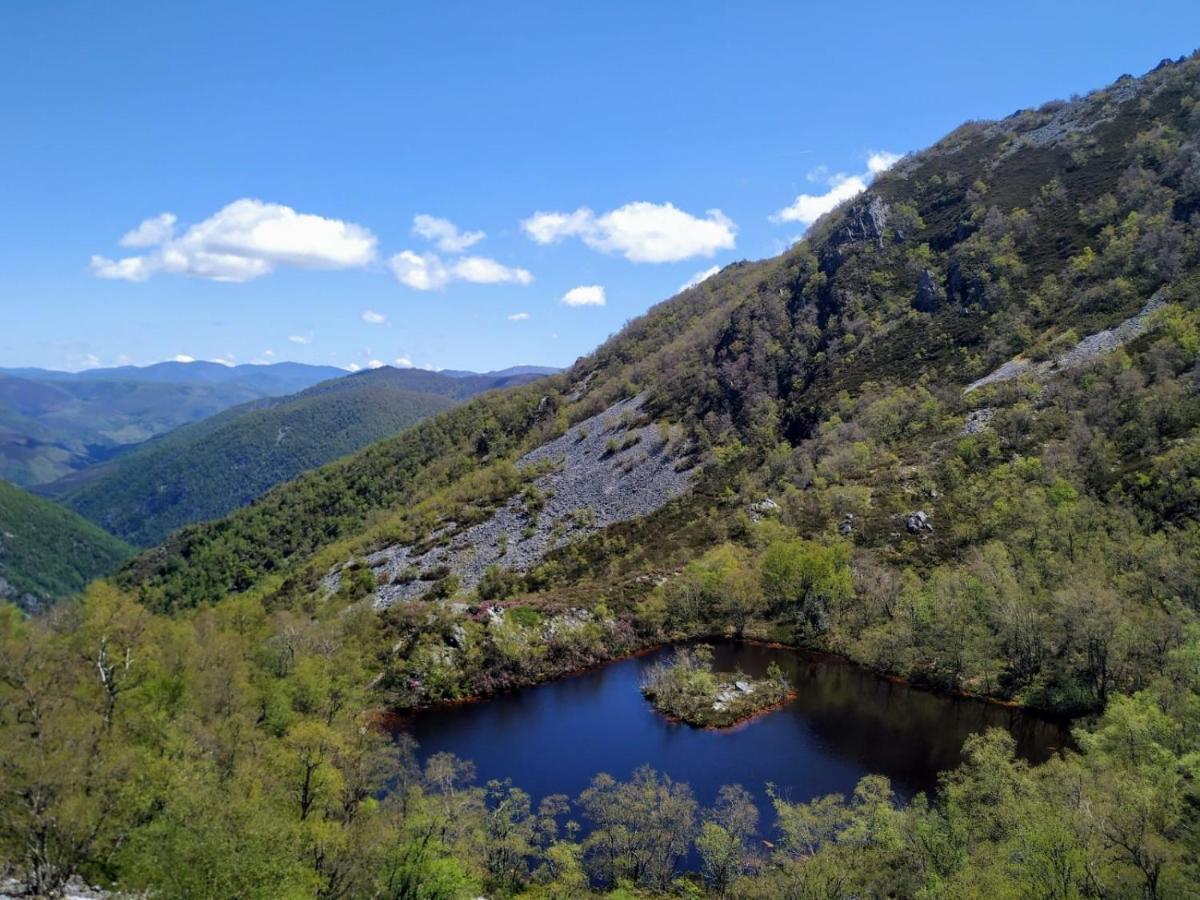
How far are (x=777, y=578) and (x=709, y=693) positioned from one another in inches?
887

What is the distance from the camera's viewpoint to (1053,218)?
414 feet

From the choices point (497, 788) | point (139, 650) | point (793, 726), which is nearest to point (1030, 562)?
point (793, 726)

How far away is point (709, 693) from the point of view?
64625mm

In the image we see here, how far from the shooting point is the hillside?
3064cm

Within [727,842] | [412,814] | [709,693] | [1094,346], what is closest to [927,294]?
[1094,346]

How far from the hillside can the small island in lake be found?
1184 centimetres

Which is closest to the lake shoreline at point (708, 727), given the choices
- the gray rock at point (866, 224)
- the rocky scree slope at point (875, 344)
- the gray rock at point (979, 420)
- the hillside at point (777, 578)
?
the hillside at point (777, 578)

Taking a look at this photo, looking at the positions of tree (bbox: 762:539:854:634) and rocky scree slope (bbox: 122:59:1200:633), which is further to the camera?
rocky scree slope (bbox: 122:59:1200:633)

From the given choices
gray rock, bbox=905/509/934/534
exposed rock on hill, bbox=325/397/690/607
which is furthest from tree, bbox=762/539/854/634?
exposed rock on hill, bbox=325/397/690/607

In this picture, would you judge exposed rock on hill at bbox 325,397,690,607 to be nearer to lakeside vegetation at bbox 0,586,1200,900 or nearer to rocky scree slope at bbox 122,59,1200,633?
rocky scree slope at bbox 122,59,1200,633

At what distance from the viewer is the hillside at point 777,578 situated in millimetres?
30641

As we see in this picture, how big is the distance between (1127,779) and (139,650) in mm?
52157

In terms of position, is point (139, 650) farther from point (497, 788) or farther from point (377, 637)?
point (377, 637)

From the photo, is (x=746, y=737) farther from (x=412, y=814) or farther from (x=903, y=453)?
(x=903, y=453)
